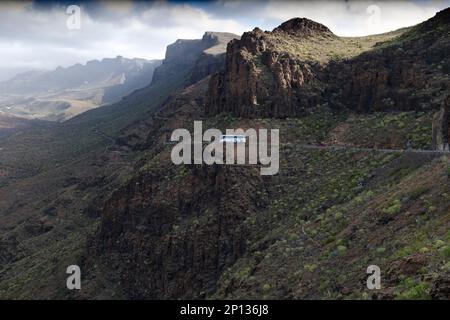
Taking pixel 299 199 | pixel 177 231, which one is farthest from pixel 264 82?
pixel 177 231

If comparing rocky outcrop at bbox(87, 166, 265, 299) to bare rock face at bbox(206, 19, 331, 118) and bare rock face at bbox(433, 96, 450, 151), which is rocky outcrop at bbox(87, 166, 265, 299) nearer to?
bare rock face at bbox(206, 19, 331, 118)

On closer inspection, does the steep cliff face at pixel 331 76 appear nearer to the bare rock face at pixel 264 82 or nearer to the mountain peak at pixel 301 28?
the bare rock face at pixel 264 82

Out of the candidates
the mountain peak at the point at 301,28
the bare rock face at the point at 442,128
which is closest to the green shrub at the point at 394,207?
the bare rock face at the point at 442,128

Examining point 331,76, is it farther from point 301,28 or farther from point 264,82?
point 301,28

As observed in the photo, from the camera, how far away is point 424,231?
2375cm

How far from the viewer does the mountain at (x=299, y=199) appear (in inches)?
1049

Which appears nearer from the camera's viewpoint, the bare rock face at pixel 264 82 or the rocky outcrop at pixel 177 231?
the rocky outcrop at pixel 177 231

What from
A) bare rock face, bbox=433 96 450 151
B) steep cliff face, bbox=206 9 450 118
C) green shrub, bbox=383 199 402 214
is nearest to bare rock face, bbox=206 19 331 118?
steep cliff face, bbox=206 9 450 118

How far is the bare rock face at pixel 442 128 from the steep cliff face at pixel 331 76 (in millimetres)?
10333

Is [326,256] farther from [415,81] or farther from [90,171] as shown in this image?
[90,171]

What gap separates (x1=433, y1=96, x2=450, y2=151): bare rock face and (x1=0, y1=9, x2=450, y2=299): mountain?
0.26 meters

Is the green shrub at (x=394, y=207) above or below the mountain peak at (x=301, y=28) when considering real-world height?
below

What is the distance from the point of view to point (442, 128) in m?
36.3
